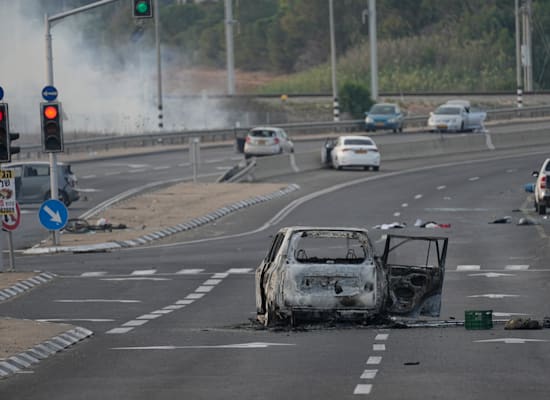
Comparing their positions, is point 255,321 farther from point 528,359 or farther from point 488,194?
point 488,194

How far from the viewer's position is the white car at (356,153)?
A: 2475 inches

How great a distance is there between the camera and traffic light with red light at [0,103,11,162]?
93.4 feet

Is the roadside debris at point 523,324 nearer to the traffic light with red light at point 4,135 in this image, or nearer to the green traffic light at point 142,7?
the traffic light with red light at point 4,135

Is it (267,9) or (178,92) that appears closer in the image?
(178,92)

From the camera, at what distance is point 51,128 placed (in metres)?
35.6

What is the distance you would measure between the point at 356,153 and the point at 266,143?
6.40 metres

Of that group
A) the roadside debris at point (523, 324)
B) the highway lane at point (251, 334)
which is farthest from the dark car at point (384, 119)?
the roadside debris at point (523, 324)

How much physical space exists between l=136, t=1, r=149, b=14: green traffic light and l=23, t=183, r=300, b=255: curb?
21.5 ft

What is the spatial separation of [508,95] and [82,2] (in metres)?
41.9

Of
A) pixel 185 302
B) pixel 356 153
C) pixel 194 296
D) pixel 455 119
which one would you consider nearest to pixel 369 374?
pixel 185 302

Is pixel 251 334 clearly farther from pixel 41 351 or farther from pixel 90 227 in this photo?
pixel 90 227

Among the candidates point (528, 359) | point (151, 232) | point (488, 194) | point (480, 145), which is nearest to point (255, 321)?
point (528, 359)

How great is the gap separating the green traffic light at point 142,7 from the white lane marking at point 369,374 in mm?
20445

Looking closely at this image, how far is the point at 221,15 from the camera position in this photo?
15812 cm
